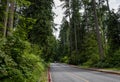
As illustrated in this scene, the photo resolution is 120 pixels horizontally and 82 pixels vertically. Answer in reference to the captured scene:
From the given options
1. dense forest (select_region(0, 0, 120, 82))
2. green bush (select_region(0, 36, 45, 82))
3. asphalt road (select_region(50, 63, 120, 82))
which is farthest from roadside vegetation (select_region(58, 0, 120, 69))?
green bush (select_region(0, 36, 45, 82))

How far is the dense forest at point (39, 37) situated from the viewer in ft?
36.9

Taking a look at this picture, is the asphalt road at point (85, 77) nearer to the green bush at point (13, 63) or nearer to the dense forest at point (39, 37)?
the dense forest at point (39, 37)

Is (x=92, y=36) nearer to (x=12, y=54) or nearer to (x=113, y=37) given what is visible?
(x=113, y=37)

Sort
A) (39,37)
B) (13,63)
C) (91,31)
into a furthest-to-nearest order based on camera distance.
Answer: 1. (91,31)
2. (39,37)
3. (13,63)

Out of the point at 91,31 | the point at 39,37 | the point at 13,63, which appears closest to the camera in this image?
the point at 13,63

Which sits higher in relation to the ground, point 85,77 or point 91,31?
point 91,31

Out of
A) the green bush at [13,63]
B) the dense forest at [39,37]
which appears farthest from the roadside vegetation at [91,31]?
the green bush at [13,63]

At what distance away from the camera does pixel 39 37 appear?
3056 centimetres

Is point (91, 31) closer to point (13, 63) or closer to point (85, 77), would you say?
point (85, 77)

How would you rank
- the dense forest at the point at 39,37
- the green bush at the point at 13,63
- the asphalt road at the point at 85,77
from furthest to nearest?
the asphalt road at the point at 85,77 < the dense forest at the point at 39,37 < the green bush at the point at 13,63

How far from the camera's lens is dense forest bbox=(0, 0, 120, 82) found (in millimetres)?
11242

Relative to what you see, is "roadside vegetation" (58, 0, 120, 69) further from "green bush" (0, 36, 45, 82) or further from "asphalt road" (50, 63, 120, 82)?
"green bush" (0, 36, 45, 82)

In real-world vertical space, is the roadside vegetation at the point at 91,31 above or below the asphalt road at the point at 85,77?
above

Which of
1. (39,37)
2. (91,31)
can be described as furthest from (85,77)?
(91,31)
